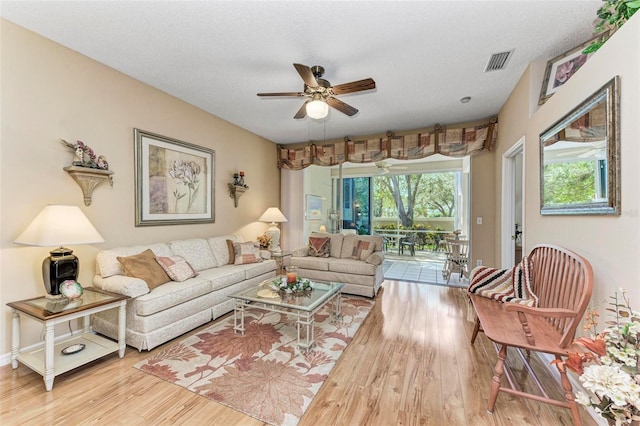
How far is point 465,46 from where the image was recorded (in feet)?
7.97

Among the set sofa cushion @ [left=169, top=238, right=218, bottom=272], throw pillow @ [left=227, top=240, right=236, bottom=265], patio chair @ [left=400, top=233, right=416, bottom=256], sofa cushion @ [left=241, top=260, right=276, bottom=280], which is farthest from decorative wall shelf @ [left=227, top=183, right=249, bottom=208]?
patio chair @ [left=400, top=233, right=416, bottom=256]

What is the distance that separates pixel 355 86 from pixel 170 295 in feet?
8.89

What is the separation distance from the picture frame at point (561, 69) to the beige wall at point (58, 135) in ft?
14.2

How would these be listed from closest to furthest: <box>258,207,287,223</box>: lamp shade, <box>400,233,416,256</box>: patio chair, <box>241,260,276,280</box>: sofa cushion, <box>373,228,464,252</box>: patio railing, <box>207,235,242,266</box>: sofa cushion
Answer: <box>241,260,276,280</box>: sofa cushion
<box>207,235,242,266</box>: sofa cushion
<box>258,207,287,223</box>: lamp shade
<box>373,228,464,252</box>: patio railing
<box>400,233,416,256</box>: patio chair

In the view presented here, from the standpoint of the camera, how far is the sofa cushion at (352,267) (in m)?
3.92

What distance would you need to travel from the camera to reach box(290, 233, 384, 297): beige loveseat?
393 cm

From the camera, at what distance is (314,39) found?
232 centimetres

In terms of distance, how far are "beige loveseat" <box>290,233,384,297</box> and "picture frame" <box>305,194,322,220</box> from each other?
51.4 inches

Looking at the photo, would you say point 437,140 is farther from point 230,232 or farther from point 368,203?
point 230,232

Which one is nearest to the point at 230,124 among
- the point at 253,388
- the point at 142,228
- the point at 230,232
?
the point at 230,232

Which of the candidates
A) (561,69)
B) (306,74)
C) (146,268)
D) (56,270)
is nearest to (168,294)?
(146,268)

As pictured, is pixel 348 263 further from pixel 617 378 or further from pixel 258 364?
pixel 617 378

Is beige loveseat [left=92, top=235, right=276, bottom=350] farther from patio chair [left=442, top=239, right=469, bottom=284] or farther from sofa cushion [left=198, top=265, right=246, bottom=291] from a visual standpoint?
patio chair [left=442, top=239, right=469, bottom=284]

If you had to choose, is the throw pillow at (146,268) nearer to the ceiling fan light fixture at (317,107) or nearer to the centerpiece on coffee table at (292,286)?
the centerpiece on coffee table at (292,286)
